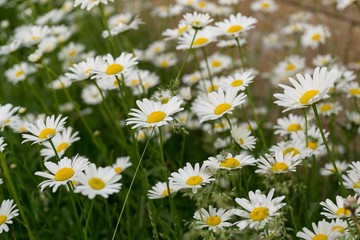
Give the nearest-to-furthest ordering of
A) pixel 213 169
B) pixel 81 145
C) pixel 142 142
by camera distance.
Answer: pixel 213 169 → pixel 142 142 → pixel 81 145

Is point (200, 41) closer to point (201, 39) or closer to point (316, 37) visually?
point (201, 39)

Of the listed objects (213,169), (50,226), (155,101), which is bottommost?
(50,226)

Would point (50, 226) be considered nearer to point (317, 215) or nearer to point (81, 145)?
point (81, 145)

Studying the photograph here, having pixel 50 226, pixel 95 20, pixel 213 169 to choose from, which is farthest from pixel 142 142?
pixel 95 20

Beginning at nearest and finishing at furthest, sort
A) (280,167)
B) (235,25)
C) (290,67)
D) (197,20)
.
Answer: (280,167)
(197,20)
(235,25)
(290,67)

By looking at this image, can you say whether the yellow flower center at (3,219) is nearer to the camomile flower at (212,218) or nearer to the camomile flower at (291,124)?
the camomile flower at (212,218)

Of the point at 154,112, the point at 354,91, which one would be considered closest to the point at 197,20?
the point at 154,112

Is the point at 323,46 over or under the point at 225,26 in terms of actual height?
under
